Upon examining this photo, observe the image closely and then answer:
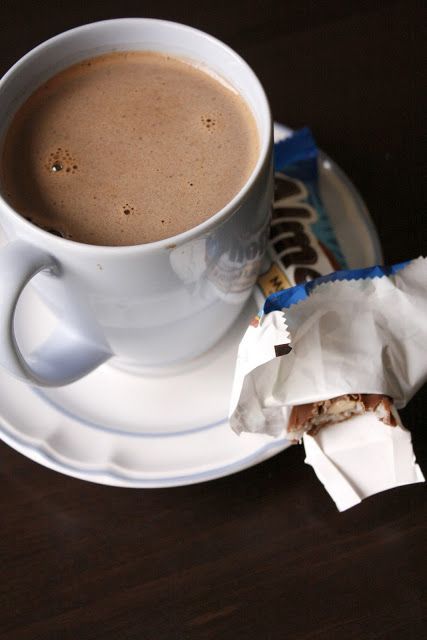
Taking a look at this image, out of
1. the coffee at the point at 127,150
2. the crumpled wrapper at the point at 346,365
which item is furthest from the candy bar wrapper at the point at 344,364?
the coffee at the point at 127,150

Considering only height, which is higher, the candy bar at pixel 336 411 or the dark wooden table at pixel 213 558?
the candy bar at pixel 336 411

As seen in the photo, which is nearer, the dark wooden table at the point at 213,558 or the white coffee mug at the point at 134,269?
the white coffee mug at the point at 134,269

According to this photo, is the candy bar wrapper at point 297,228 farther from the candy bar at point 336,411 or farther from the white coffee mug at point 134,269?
the candy bar at point 336,411

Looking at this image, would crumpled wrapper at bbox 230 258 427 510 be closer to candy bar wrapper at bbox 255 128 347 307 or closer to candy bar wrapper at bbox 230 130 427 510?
candy bar wrapper at bbox 230 130 427 510

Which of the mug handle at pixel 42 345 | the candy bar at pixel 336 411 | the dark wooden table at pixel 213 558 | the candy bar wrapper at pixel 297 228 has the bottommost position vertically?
the dark wooden table at pixel 213 558

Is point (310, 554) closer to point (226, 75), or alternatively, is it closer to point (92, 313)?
point (92, 313)

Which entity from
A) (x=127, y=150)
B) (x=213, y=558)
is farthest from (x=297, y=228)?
(x=213, y=558)

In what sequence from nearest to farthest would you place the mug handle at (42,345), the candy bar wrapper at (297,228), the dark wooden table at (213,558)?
1. the mug handle at (42,345)
2. the dark wooden table at (213,558)
3. the candy bar wrapper at (297,228)
